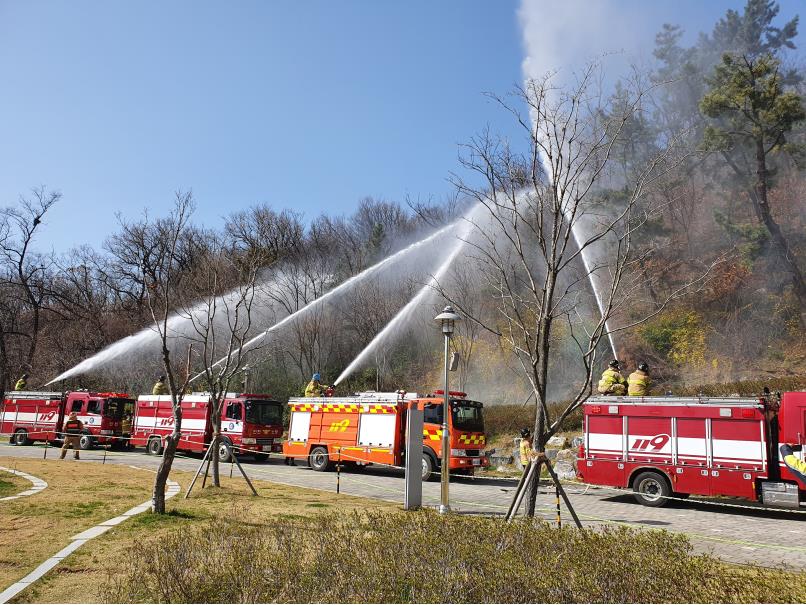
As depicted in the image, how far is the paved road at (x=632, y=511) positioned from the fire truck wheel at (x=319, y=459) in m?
0.38

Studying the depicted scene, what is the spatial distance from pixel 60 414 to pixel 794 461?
2824 cm

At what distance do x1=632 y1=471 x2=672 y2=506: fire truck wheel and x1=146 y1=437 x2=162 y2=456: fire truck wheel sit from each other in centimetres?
1886

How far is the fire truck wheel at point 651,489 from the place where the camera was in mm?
13719

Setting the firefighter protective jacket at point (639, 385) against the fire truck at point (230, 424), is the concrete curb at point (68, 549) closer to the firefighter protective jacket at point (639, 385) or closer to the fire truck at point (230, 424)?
the fire truck at point (230, 424)

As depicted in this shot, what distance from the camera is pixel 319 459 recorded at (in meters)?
20.3

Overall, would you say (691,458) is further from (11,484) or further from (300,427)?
(11,484)

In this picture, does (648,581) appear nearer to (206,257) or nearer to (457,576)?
(457,576)

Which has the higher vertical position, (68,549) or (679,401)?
(679,401)

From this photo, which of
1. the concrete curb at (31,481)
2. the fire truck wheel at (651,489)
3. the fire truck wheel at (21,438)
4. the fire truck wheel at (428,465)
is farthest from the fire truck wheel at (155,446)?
the fire truck wheel at (651,489)

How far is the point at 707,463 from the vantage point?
13.1 meters

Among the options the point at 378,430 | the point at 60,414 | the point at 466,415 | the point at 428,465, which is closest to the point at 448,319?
the point at 466,415

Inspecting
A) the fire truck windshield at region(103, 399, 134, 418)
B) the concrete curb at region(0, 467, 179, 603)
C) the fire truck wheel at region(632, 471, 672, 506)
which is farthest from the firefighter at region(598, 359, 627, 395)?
the fire truck windshield at region(103, 399, 134, 418)

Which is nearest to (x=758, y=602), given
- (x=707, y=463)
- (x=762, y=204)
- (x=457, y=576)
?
(x=457, y=576)

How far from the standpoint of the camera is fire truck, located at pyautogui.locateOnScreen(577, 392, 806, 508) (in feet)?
40.3
